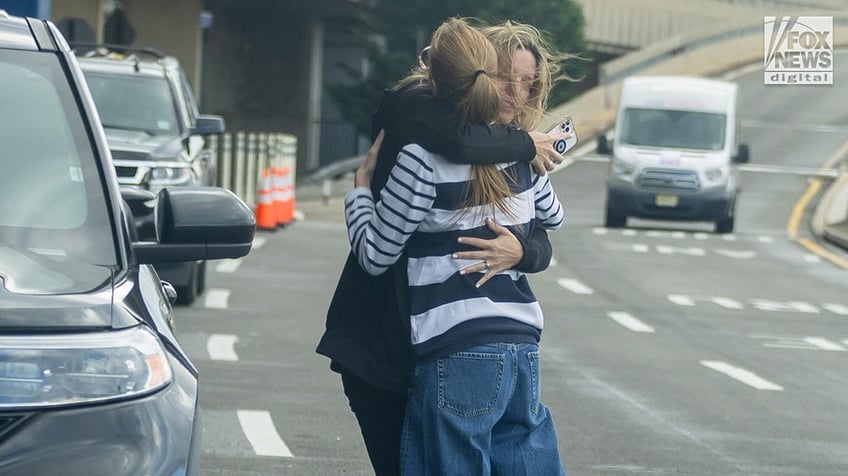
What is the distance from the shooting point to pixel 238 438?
8.23m

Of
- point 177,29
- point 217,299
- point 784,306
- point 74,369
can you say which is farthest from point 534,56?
point 177,29

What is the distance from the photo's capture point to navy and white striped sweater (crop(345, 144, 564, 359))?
4.27 m

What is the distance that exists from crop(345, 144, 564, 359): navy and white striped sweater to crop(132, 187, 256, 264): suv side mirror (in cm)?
29

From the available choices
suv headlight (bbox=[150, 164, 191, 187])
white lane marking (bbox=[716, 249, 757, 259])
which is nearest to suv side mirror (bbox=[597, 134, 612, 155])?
white lane marking (bbox=[716, 249, 757, 259])

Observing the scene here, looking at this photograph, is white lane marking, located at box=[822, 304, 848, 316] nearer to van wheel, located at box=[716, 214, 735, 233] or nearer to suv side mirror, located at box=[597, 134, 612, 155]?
van wheel, located at box=[716, 214, 735, 233]

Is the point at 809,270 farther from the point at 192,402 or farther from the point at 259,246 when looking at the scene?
the point at 192,402

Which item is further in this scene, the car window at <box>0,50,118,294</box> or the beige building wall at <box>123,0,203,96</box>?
the beige building wall at <box>123,0,203,96</box>

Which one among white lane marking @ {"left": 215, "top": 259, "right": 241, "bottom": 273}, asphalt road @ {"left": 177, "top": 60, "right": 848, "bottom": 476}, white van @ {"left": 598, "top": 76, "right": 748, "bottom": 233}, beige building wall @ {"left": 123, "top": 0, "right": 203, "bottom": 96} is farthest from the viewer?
beige building wall @ {"left": 123, "top": 0, "right": 203, "bottom": 96}

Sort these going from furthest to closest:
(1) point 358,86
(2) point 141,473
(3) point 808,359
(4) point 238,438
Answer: (1) point 358,86
(3) point 808,359
(4) point 238,438
(2) point 141,473

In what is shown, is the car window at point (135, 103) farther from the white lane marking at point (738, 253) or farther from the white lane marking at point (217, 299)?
the white lane marking at point (738, 253)

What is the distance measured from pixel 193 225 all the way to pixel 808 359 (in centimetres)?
932

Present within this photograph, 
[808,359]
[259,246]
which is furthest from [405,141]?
[259,246]

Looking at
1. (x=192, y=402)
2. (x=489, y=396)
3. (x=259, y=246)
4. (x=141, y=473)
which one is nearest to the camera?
(x=141, y=473)

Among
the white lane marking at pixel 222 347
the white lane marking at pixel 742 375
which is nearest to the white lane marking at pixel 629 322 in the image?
the white lane marking at pixel 742 375
